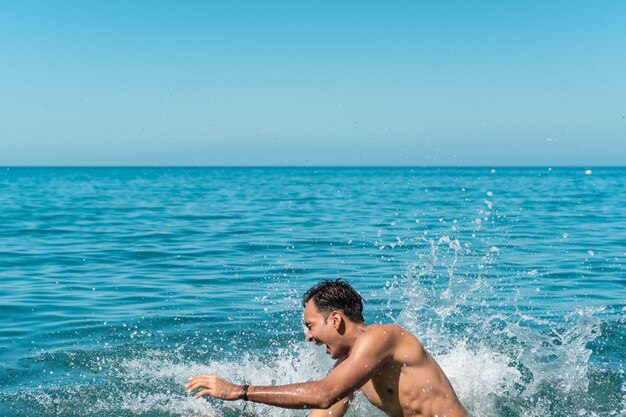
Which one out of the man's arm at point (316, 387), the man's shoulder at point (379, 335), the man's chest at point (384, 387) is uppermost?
the man's shoulder at point (379, 335)

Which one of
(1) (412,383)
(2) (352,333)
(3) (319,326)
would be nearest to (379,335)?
(2) (352,333)

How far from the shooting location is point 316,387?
4949mm

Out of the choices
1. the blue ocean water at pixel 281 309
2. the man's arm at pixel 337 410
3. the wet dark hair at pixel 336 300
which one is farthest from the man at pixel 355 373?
the blue ocean water at pixel 281 309

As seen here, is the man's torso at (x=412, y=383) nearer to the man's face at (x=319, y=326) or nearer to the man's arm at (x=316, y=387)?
the man's arm at (x=316, y=387)

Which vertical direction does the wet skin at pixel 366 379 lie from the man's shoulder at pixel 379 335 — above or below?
below

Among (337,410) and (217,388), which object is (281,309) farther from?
(217,388)

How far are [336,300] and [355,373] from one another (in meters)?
0.50

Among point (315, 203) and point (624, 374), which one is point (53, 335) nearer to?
point (624, 374)

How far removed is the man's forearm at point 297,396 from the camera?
493 cm

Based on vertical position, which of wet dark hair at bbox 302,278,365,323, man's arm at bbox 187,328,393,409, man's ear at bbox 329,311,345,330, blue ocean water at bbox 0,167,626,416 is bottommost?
blue ocean water at bbox 0,167,626,416

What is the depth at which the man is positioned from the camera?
16.3 feet

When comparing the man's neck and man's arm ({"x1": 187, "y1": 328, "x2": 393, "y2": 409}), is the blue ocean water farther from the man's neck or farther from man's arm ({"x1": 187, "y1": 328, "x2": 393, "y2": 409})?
man's arm ({"x1": 187, "y1": 328, "x2": 393, "y2": 409})

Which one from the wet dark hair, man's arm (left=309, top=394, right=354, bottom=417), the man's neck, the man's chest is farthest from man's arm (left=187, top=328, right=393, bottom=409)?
man's arm (left=309, top=394, right=354, bottom=417)

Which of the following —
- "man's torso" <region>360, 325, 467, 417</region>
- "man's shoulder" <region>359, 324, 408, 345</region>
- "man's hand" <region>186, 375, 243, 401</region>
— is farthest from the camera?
"man's torso" <region>360, 325, 467, 417</region>
